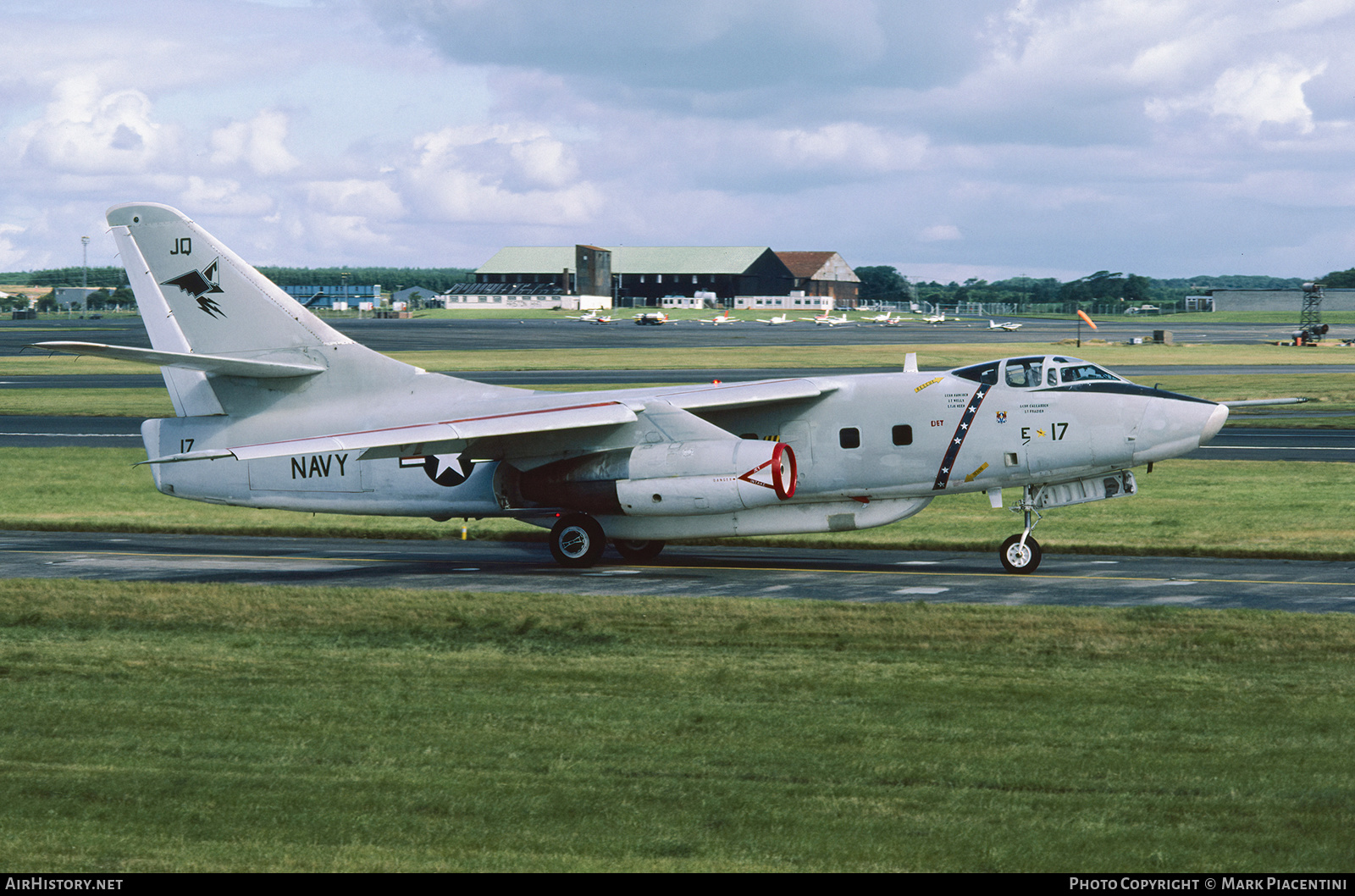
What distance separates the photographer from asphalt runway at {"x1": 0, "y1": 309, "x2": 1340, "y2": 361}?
103 meters

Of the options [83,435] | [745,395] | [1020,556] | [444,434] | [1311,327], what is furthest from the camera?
[1311,327]

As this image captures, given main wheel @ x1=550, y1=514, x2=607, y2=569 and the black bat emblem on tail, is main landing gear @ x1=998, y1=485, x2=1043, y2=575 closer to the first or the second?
main wheel @ x1=550, y1=514, x2=607, y2=569

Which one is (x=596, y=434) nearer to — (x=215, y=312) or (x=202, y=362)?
(x=202, y=362)

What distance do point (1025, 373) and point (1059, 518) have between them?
719 centimetres

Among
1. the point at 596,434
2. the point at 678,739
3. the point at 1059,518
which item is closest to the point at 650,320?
the point at 1059,518

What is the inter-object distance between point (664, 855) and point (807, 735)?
3.27m

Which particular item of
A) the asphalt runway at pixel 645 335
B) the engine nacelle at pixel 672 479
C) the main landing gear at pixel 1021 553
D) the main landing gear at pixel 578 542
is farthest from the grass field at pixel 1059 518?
the asphalt runway at pixel 645 335

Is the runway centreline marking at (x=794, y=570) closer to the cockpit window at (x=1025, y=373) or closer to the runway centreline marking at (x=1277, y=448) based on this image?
the cockpit window at (x=1025, y=373)

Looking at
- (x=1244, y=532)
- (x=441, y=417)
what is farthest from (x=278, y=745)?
(x=1244, y=532)

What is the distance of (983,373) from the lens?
72.1 feet

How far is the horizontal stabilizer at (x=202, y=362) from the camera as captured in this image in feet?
61.8

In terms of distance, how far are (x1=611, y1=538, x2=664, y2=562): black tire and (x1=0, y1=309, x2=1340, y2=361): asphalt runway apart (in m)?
67.7

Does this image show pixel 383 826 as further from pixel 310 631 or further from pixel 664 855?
→ pixel 310 631

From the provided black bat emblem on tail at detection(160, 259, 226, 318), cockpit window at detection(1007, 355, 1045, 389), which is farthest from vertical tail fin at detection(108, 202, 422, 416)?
cockpit window at detection(1007, 355, 1045, 389)
